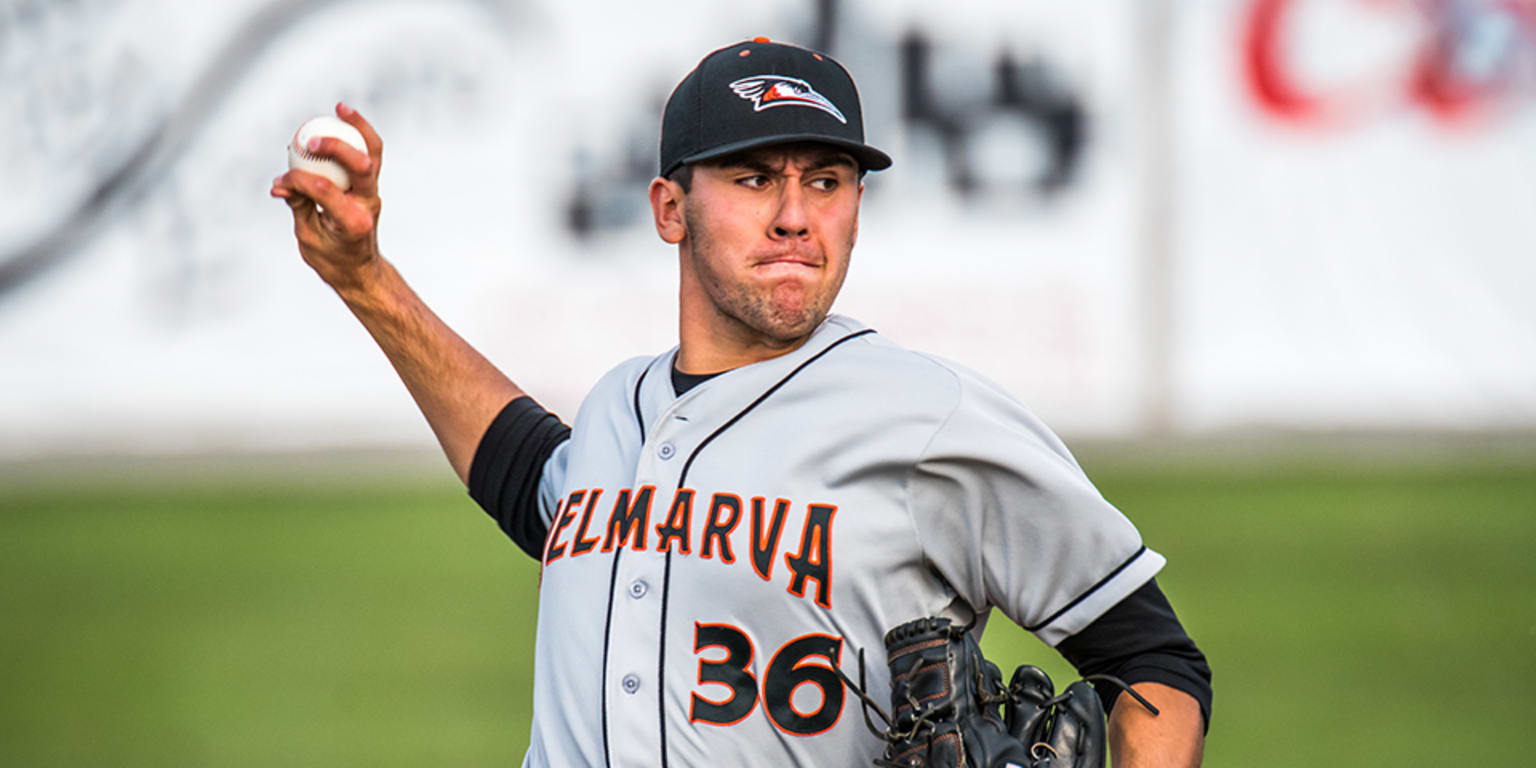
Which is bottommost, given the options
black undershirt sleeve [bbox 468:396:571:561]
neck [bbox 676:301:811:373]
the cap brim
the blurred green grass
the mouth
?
the blurred green grass

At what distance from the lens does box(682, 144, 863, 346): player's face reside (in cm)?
245

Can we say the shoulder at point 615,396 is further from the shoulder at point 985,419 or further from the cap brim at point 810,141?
the shoulder at point 985,419

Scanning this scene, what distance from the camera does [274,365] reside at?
10586 millimetres

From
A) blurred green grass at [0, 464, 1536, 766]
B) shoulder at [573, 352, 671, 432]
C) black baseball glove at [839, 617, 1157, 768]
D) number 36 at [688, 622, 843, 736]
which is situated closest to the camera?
black baseball glove at [839, 617, 1157, 768]

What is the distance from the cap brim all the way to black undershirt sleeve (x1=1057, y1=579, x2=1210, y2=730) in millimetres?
756

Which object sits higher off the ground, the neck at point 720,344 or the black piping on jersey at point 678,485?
the neck at point 720,344

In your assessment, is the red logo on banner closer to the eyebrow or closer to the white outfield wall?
the white outfield wall

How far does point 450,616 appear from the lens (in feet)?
25.2

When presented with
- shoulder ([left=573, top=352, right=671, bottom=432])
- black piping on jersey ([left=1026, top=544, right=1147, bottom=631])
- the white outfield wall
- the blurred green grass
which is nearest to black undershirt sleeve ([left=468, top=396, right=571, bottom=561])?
shoulder ([left=573, top=352, right=671, bottom=432])

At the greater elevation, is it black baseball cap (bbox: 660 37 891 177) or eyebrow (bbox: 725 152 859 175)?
black baseball cap (bbox: 660 37 891 177)

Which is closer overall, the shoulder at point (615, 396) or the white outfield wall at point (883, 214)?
the shoulder at point (615, 396)

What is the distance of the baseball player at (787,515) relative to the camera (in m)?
2.28

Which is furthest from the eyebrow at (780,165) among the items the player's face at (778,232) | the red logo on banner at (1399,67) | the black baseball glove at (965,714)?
the red logo on banner at (1399,67)

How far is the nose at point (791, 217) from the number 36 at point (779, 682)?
0.59 metres
